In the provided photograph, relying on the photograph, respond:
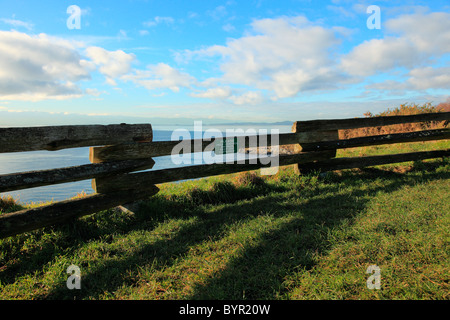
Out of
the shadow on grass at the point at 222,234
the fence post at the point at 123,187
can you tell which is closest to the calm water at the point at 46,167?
the fence post at the point at 123,187

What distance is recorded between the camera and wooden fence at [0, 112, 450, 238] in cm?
386

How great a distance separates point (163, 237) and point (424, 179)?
244 inches

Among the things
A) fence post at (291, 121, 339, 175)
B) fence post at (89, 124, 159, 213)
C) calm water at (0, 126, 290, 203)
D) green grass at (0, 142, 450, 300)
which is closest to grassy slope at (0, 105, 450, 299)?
green grass at (0, 142, 450, 300)

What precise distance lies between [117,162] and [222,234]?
2197mm

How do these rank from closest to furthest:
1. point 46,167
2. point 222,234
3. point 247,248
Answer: point 247,248
point 222,234
point 46,167

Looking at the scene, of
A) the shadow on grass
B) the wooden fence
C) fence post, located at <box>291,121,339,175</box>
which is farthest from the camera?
fence post, located at <box>291,121,339,175</box>

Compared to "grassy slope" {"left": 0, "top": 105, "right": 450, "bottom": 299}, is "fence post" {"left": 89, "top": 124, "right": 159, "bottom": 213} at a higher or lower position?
higher

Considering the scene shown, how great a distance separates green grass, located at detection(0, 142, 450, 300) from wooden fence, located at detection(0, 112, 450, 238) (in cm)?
33

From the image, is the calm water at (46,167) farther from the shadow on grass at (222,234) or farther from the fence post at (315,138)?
the fence post at (315,138)

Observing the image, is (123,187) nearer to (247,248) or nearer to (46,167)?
(247,248)

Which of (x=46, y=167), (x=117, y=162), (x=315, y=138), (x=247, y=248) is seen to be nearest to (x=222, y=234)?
(x=247, y=248)

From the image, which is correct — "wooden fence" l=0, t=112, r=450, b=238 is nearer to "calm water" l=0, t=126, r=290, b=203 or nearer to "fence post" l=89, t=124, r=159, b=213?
"fence post" l=89, t=124, r=159, b=213

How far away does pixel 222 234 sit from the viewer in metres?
4.15
